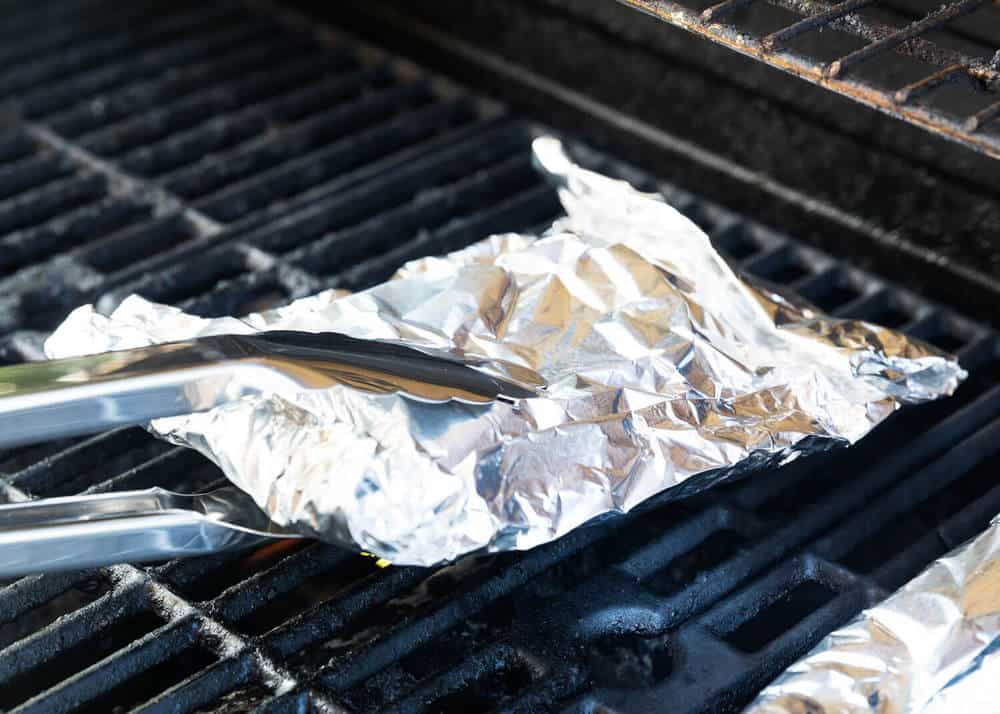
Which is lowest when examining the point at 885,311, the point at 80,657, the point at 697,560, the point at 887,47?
the point at 80,657

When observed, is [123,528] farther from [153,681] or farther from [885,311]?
[885,311]

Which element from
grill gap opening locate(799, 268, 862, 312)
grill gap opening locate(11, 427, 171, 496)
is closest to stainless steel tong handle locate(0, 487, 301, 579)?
grill gap opening locate(11, 427, 171, 496)

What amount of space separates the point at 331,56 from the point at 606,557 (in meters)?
1.07

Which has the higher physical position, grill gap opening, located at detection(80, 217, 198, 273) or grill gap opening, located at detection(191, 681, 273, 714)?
grill gap opening, located at detection(80, 217, 198, 273)

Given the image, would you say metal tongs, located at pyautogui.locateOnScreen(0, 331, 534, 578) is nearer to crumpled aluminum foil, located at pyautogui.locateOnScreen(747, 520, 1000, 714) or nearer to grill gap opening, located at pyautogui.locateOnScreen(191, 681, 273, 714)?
grill gap opening, located at pyautogui.locateOnScreen(191, 681, 273, 714)

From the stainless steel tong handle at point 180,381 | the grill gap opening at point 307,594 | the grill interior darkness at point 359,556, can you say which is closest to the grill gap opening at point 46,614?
the grill interior darkness at point 359,556

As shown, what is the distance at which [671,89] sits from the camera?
5.14ft

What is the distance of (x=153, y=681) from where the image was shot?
1032 millimetres

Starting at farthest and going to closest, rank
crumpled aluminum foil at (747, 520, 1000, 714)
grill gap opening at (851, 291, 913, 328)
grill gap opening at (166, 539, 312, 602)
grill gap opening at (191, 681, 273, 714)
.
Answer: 1. grill gap opening at (851, 291, 913, 328)
2. grill gap opening at (166, 539, 312, 602)
3. grill gap opening at (191, 681, 273, 714)
4. crumpled aluminum foil at (747, 520, 1000, 714)

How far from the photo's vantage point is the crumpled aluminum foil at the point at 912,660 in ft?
2.74

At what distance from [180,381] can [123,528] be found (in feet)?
0.40

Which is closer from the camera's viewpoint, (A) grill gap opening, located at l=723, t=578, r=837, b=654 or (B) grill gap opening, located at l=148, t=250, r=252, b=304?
(A) grill gap opening, located at l=723, t=578, r=837, b=654

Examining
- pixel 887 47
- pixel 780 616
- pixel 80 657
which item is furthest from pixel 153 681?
pixel 887 47

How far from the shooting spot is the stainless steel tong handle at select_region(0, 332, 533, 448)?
2.82ft
